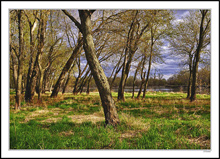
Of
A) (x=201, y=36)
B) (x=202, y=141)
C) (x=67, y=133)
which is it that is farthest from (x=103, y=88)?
(x=201, y=36)

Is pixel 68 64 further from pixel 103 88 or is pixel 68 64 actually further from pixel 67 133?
pixel 67 133

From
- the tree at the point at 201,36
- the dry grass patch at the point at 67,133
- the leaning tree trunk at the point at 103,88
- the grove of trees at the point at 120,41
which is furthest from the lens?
the tree at the point at 201,36

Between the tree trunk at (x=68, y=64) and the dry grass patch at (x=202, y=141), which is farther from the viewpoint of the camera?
the tree trunk at (x=68, y=64)

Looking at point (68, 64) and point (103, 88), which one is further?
point (68, 64)

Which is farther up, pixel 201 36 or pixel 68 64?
pixel 201 36

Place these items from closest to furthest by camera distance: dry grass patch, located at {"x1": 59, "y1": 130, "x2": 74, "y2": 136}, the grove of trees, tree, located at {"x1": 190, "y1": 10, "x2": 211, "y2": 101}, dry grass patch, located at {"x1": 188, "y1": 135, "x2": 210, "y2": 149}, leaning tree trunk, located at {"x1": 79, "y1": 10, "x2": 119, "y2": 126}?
dry grass patch, located at {"x1": 188, "y1": 135, "x2": 210, "y2": 149}
dry grass patch, located at {"x1": 59, "y1": 130, "x2": 74, "y2": 136}
leaning tree trunk, located at {"x1": 79, "y1": 10, "x2": 119, "y2": 126}
the grove of trees
tree, located at {"x1": 190, "y1": 10, "x2": 211, "y2": 101}

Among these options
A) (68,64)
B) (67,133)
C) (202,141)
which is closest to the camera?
(202,141)

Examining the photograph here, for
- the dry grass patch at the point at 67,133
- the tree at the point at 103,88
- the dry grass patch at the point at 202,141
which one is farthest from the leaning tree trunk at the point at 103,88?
the dry grass patch at the point at 202,141

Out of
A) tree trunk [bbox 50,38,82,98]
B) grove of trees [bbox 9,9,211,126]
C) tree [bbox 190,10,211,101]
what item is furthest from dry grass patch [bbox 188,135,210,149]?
tree trunk [bbox 50,38,82,98]

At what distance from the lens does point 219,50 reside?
3641 mm

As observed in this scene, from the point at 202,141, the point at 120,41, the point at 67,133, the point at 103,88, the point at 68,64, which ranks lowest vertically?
the point at 67,133

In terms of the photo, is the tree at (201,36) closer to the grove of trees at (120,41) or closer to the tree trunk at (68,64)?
the grove of trees at (120,41)

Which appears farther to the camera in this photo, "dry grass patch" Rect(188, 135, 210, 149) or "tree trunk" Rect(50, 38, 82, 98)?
"tree trunk" Rect(50, 38, 82, 98)

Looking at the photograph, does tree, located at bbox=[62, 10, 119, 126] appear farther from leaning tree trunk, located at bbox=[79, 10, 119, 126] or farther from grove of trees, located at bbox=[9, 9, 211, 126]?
grove of trees, located at bbox=[9, 9, 211, 126]
